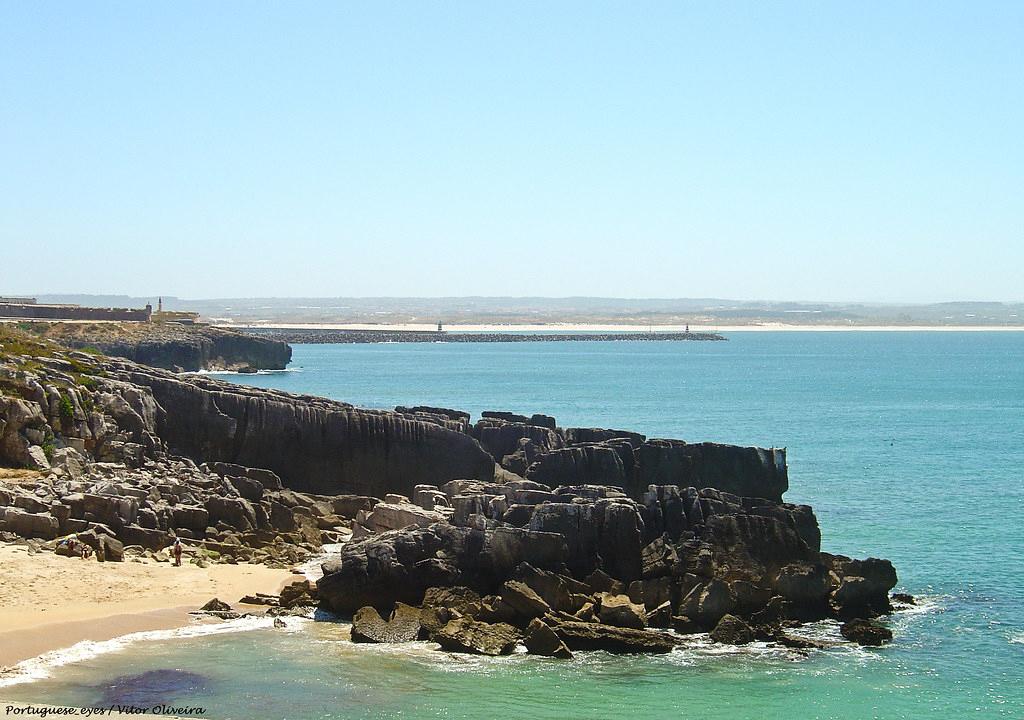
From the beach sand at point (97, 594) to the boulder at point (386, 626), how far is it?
2.58 meters

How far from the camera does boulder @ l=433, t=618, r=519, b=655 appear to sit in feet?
74.4

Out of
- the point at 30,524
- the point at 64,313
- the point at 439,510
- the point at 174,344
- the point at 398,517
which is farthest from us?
the point at 64,313

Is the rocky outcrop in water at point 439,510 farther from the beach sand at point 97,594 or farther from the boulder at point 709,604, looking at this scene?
the beach sand at point 97,594

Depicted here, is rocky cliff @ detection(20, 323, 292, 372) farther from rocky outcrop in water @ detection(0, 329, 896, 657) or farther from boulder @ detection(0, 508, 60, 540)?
boulder @ detection(0, 508, 60, 540)

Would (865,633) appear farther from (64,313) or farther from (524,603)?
(64,313)

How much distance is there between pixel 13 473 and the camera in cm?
3278

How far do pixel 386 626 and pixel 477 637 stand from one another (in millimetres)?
1648

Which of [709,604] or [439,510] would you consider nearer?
[709,604]

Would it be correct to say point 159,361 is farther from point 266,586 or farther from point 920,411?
point 266,586

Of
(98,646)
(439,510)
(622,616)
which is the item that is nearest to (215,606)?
(98,646)

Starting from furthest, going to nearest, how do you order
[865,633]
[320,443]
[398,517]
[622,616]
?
[320,443] → [398,517] → [865,633] → [622,616]

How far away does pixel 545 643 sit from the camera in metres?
22.8

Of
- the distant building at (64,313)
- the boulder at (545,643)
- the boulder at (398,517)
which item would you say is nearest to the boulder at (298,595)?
the boulder at (398,517)

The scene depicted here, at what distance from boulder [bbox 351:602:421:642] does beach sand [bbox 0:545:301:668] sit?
2.58m
